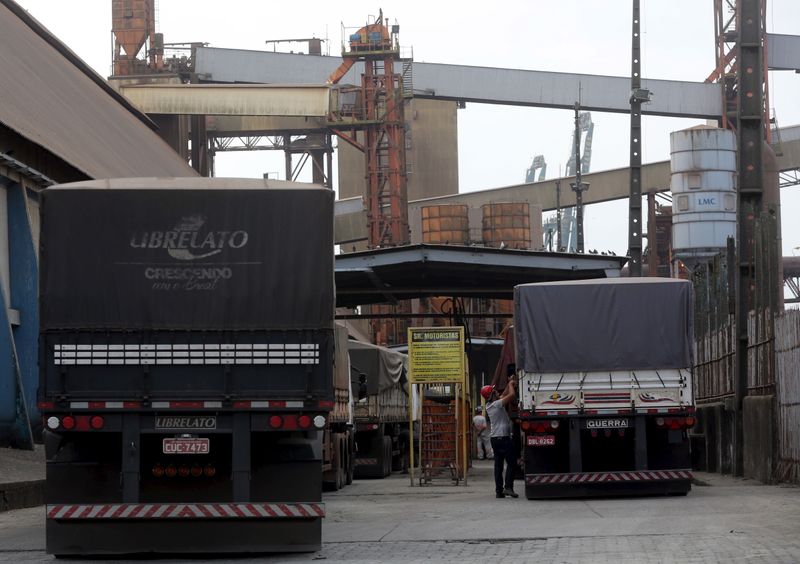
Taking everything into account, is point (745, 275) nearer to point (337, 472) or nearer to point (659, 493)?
point (659, 493)

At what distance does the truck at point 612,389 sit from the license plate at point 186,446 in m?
8.67

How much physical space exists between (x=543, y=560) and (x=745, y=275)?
47.2 feet

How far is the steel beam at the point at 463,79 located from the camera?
221 ft

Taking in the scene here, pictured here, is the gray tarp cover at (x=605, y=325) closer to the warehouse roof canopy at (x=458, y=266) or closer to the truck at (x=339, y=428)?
the truck at (x=339, y=428)

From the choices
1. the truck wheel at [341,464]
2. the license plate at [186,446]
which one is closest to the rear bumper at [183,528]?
the license plate at [186,446]

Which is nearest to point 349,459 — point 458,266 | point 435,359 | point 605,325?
point 435,359

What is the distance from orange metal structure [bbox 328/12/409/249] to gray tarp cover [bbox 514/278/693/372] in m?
41.9

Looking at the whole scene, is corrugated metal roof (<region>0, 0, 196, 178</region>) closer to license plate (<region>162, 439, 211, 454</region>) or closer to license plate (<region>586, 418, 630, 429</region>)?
license plate (<region>586, 418, 630, 429</region>)

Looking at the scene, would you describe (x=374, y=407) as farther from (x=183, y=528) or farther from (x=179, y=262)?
(x=179, y=262)

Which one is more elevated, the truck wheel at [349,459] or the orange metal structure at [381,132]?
the orange metal structure at [381,132]

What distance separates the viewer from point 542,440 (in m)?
20.6

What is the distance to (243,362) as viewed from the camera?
12789 millimetres

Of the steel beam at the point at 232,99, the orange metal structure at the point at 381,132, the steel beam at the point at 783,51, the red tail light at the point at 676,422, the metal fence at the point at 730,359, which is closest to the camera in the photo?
the red tail light at the point at 676,422

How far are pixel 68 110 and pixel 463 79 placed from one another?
3334 centimetres
